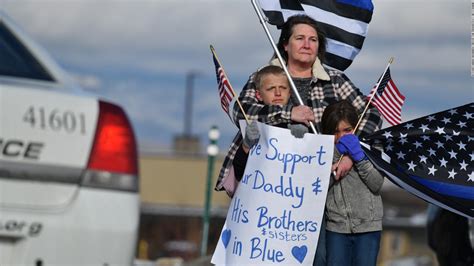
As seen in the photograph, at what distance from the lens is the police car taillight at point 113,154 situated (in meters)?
5.46

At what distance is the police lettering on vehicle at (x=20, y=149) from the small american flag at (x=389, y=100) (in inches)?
86.7

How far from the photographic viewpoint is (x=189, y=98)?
70.1 meters

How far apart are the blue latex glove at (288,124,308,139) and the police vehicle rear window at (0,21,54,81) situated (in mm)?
1207

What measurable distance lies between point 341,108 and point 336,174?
0.33m

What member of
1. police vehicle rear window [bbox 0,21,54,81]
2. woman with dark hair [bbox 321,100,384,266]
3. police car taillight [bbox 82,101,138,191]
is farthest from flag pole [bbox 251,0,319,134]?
police vehicle rear window [bbox 0,21,54,81]

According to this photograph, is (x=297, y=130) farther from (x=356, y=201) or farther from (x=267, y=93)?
(x=356, y=201)

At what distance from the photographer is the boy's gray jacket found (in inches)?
247

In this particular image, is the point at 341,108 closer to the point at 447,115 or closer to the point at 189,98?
the point at 447,115

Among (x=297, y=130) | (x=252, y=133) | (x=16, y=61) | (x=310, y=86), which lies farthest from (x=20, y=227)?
(x=310, y=86)

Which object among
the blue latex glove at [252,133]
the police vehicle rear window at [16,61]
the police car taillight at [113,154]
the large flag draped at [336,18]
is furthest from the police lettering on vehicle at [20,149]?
the large flag draped at [336,18]

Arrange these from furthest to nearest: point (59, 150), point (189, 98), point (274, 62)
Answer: point (189, 98) < point (274, 62) < point (59, 150)

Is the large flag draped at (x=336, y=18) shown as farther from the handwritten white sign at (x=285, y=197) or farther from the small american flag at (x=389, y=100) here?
the handwritten white sign at (x=285, y=197)

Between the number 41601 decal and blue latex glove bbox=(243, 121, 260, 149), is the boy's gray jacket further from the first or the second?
the number 41601 decal

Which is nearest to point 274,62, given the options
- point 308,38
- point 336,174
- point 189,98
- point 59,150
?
point 308,38
